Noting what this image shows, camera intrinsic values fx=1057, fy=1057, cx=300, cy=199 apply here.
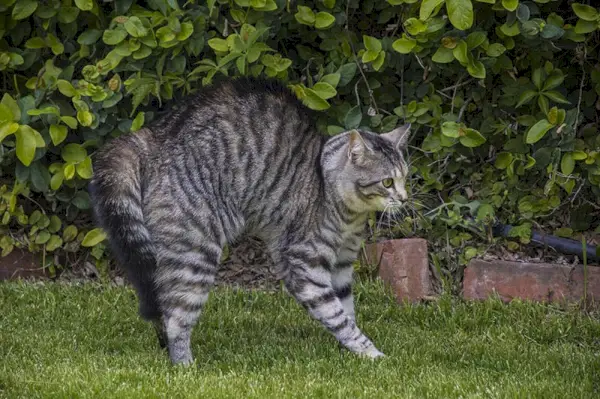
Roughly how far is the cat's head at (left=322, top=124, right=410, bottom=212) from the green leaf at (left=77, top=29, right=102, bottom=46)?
187cm

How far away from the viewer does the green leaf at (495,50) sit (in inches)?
241

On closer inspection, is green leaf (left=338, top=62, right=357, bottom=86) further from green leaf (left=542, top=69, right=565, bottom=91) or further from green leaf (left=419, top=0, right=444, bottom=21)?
green leaf (left=542, top=69, right=565, bottom=91)

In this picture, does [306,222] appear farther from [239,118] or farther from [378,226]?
[378,226]

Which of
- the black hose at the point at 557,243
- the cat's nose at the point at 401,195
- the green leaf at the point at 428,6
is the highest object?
the green leaf at the point at 428,6

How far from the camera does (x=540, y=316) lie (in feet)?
19.5

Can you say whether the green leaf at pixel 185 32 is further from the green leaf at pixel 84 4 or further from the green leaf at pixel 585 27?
the green leaf at pixel 585 27

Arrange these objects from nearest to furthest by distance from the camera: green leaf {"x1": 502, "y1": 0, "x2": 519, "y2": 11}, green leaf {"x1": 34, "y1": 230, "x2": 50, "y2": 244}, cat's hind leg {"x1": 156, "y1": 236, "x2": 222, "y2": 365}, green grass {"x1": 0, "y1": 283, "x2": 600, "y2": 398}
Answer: green grass {"x1": 0, "y1": 283, "x2": 600, "y2": 398}, cat's hind leg {"x1": 156, "y1": 236, "x2": 222, "y2": 365}, green leaf {"x1": 502, "y1": 0, "x2": 519, "y2": 11}, green leaf {"x1": 34, "y1": 230, "x2": 50, "y2": 244}

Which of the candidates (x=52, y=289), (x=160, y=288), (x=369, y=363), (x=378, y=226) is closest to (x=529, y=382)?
(x=369, y=363)

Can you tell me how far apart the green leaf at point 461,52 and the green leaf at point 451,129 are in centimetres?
44

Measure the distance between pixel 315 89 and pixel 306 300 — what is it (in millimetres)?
1394

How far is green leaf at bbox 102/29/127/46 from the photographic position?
20.3ft

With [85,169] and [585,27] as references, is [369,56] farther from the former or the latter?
[85,169]

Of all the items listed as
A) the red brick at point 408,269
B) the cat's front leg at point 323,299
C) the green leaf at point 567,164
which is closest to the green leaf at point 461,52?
the green leaf at point 567,164

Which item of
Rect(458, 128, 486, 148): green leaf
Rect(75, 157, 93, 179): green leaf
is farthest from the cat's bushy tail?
Rect(458, 128, 486, 148): green leaf
